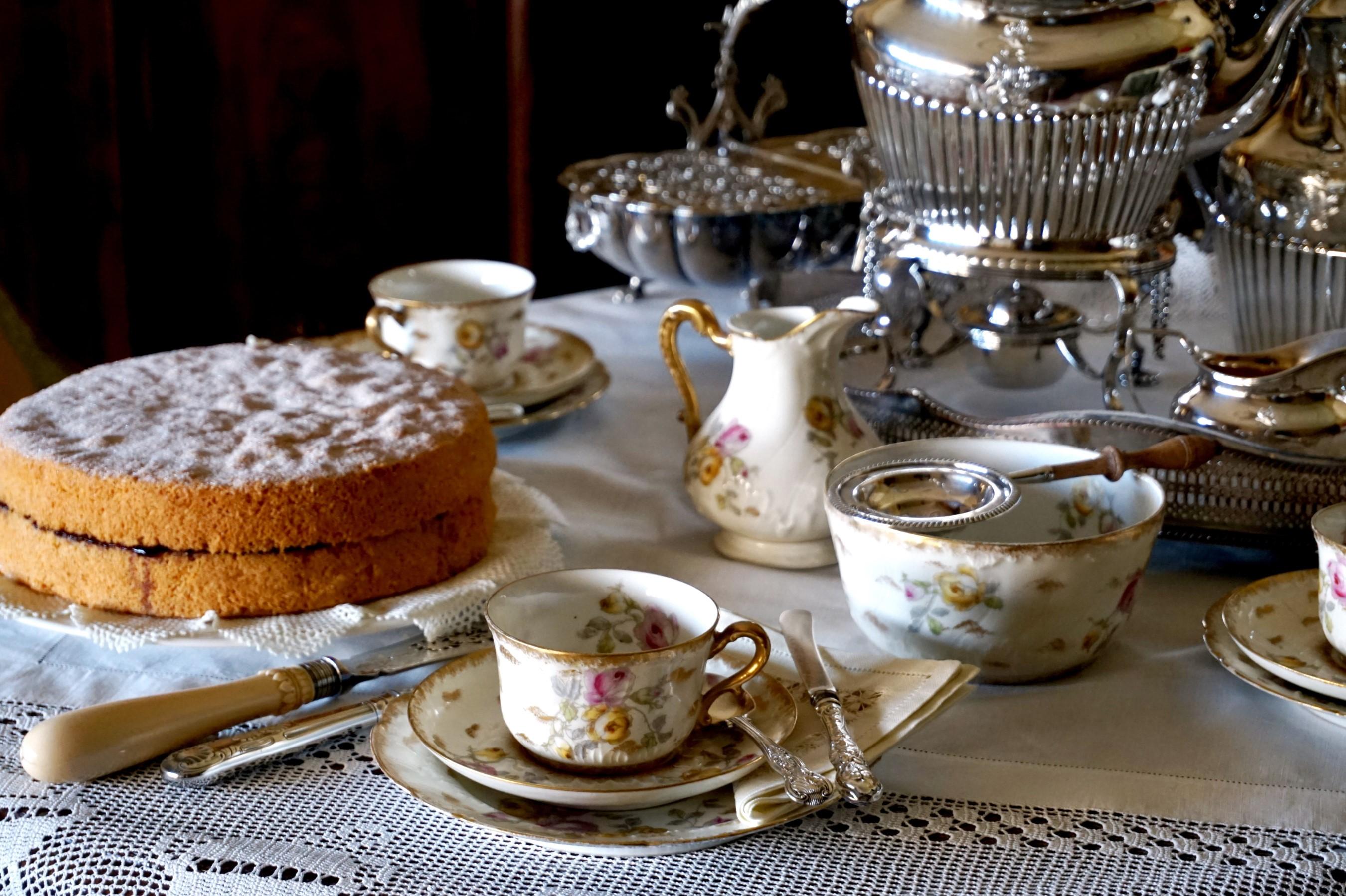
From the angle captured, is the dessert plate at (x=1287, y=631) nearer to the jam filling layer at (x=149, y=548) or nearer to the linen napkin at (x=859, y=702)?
the linen napkin at (x=859, y=702)

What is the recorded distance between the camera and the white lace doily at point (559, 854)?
527mm

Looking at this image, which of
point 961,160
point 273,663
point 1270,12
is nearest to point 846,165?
point 961,160

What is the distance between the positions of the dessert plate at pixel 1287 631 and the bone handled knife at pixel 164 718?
41 cm

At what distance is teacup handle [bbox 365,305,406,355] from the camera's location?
1.03 meters

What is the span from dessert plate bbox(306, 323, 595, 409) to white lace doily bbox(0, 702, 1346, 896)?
476 millimetres

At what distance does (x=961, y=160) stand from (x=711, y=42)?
172cm

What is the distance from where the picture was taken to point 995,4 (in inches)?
34.7

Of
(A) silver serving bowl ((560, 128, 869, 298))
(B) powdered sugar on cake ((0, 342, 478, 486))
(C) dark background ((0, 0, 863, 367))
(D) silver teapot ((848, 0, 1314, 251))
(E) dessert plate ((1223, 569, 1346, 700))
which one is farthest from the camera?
(C) dark background ((0, 0, 863, 367))

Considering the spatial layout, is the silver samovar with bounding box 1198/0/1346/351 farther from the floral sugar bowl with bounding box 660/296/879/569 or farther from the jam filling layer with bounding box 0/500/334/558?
the jam filling layer with bounding box 0/500/334/558

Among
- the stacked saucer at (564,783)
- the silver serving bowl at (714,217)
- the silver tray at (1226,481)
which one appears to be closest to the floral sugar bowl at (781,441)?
the silver tray at (1226,481)

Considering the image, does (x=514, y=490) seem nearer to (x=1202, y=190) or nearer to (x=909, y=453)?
(x=909, y=453)

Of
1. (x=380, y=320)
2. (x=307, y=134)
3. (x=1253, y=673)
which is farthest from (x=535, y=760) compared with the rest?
(x=307, y=134)

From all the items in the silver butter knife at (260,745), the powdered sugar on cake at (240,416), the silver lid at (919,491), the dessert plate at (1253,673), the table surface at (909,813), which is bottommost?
the table surface at (909,813)

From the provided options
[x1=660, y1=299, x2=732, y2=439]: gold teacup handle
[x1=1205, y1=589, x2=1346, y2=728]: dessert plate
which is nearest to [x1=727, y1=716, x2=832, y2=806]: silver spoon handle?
[x1=1205, y1=589, x2=1346, y2=728]: dessert plate
